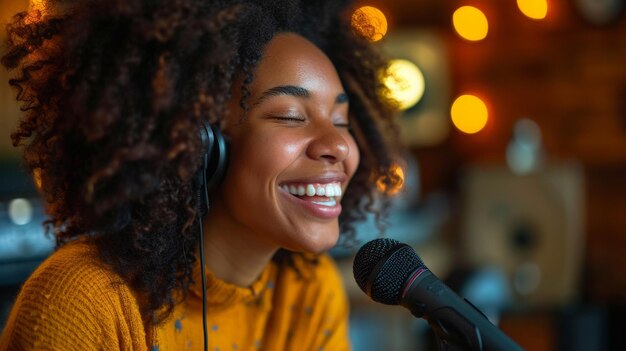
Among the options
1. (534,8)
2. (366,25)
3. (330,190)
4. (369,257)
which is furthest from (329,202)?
(534,8)

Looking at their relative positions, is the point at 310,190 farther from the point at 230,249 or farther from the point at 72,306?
the point at 72,306

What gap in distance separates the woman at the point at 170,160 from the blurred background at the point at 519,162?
4.23 feet

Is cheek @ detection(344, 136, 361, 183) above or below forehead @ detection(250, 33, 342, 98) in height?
below

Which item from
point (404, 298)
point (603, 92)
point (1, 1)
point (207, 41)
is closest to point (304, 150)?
point (207, 41)

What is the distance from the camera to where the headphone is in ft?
3.83

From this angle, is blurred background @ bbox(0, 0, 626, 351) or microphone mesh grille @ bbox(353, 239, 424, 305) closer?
microphone mesh grille @ bbox(353, 239, 424, 305)

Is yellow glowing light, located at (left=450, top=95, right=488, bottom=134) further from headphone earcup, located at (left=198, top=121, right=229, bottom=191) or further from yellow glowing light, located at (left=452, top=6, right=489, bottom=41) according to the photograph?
headphone earcup, located at (left=198, top=121, right=229, bottom=191)

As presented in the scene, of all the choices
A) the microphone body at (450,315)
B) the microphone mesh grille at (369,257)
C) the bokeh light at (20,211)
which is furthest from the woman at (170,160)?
the bokeh light at (20,211)

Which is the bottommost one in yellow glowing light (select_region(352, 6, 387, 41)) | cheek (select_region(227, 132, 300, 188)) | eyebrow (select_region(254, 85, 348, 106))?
cheek (select_region(227, 132, 300, 188))

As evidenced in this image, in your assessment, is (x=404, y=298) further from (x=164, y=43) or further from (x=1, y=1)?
(x=1, y=1)

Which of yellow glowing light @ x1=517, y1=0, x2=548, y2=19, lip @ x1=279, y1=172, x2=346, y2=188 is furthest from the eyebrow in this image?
yellow glowing light @ x1=517, y1=0, x2=548, y2=19

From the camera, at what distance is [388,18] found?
3.72 m

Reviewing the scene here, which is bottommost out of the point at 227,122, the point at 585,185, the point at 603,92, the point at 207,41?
the point at 585,185

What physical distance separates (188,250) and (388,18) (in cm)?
265
